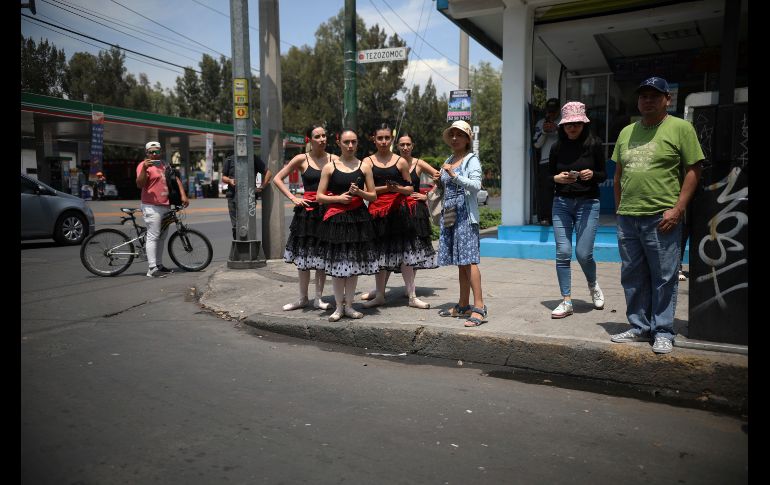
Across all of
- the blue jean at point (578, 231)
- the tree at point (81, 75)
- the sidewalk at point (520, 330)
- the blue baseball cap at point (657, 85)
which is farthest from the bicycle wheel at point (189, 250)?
the tree at point (81, 75)

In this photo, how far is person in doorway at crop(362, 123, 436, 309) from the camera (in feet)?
19.3

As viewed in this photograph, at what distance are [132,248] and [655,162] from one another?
7303 millimetres

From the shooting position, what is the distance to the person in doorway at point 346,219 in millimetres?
5594

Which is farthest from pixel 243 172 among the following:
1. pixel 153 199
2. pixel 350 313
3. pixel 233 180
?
pixel 350 313

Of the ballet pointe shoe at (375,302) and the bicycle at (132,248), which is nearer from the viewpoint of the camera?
the ballet pointe shoe at (375,302)

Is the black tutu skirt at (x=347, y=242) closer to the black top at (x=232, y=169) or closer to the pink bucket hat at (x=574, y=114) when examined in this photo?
the pink bucket hat at (x=574, y=114)

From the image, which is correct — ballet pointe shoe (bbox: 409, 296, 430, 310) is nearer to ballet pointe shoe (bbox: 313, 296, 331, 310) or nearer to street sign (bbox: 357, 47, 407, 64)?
ballet pointe shoe (bbox: 313, 296, 331, 310)

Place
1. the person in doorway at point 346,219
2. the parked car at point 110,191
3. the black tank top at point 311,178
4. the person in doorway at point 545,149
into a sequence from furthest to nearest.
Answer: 1. the parked car at point 110,191
2. the person in doorway at point 545,149
3. the black tank top at point 311,178
4. the person in doorway at point 346,219

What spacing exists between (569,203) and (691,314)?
159 centimetres

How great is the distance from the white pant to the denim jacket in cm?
510

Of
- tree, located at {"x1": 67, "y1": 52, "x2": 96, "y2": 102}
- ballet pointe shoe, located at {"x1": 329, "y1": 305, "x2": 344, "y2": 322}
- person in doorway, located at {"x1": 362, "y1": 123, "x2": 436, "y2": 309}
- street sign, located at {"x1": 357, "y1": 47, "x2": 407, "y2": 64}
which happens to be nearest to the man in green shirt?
person in doorway, located at {"x1": 362, "y1": 123, "x2": 436, "y2": 309}

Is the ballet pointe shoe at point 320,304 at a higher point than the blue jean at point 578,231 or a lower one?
lower

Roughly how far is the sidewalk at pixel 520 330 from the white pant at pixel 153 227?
158 centimetres
